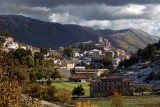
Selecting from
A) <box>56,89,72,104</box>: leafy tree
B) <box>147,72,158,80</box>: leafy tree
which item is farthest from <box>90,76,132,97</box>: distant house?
<box>147,72,158,80</box>: leafy tree

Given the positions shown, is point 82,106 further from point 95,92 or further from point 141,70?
point 141,70

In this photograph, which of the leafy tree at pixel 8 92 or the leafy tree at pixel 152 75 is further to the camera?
the leafy tree at pixel 152 75

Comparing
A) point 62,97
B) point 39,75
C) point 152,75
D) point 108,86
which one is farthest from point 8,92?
point 152,75

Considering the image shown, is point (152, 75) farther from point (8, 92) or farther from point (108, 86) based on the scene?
point (8, 92)

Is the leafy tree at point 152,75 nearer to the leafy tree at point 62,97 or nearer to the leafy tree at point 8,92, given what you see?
the leafy tree at point 62,97

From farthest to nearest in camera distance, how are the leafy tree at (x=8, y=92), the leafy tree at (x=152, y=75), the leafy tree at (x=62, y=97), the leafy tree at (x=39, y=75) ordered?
the leafy tree at (x=152, y=75) < the leafy tree at (x=39, y=75) < the leafy tree at (x=62, y=97) < the leafy tree at (x=8, y=92)

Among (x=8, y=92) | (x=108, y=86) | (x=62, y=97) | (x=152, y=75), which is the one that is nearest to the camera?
(x=8, y=92)

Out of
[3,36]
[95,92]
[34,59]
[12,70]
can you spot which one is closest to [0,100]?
[12,70]

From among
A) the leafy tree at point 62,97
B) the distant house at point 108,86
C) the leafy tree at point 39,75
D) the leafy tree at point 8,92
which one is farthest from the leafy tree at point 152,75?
the leafy tree at point 8,92

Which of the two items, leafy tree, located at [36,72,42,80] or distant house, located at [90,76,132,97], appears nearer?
distant house, located at [90,76,132,97]

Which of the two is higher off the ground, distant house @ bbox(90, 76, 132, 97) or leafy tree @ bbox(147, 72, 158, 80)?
leafy tree @ bbox(147, 72, 158, 80)

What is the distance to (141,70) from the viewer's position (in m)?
166

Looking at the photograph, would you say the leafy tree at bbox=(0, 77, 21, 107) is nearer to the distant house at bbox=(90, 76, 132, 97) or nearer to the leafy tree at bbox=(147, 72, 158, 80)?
the distant house at bbox=(90, 76, 132, 97)

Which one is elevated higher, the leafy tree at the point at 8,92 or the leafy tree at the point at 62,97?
the leafy tree at the point at 8,92
